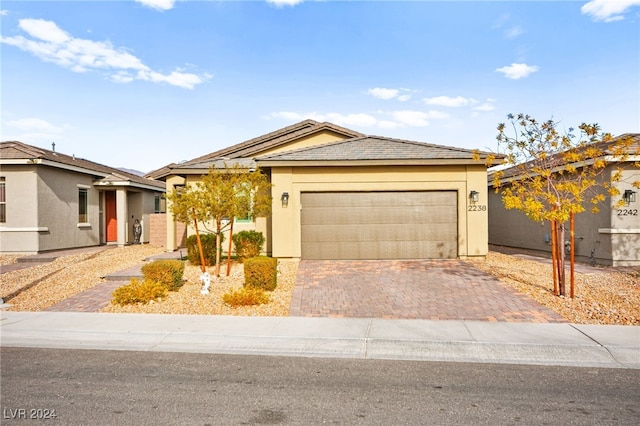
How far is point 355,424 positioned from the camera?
3.83 meters

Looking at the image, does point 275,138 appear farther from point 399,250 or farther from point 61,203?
point 61,203

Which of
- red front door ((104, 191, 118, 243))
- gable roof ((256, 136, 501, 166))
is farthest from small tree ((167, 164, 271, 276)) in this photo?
red front door ((104, 191, 118, 243))

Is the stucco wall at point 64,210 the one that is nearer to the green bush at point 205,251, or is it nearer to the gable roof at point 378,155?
the green bush at point 205,251

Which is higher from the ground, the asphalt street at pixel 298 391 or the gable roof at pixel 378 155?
the gable roof at pixel 378 155

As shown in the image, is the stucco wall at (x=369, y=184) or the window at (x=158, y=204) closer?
the stucco wall at (x=369, y=184)

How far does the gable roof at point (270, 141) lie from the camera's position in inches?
687

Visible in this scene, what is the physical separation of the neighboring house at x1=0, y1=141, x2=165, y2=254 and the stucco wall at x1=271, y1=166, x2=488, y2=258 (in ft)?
32.8

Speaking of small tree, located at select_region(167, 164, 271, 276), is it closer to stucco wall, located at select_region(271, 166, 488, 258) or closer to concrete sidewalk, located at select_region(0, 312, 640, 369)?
stucco wall, located at select_region(271, 166, 488, 258)

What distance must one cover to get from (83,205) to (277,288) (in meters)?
13.9

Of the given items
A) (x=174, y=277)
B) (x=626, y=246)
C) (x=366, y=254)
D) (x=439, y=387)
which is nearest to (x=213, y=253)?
(x=174, y=277)

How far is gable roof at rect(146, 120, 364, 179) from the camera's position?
17438 mm

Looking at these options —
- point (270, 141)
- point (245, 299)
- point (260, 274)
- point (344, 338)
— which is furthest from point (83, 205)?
A: point (344, 338)

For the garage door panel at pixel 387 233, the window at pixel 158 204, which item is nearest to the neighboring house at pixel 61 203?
the window at pixel 158 204

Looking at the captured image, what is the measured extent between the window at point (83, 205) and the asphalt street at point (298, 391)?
14738 millimetres
